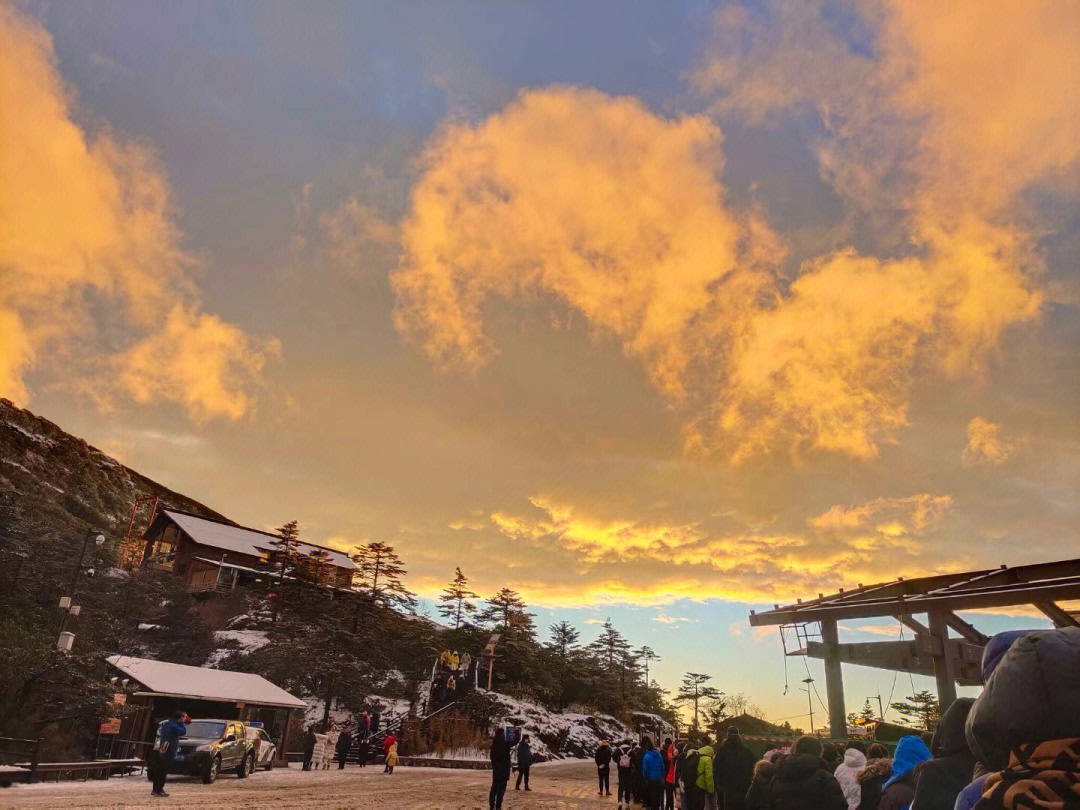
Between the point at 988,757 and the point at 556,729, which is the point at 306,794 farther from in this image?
the point at 556,729

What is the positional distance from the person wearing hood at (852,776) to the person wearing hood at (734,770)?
3569mm

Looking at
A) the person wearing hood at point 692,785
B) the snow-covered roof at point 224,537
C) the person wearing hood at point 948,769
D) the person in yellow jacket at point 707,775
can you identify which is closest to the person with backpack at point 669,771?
the person wearing hood at point 692,785

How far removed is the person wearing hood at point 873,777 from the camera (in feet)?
20.6

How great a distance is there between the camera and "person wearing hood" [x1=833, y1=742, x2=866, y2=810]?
6785 mm

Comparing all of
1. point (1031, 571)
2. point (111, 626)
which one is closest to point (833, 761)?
point (1031, 571)

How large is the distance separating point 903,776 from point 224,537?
67849 mm

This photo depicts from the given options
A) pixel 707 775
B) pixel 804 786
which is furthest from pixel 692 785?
pixel 804 786

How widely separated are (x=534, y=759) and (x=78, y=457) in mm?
73007

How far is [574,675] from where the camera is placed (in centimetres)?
6325

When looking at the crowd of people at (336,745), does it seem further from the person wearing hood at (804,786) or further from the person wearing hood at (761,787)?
the person wearing hood at (804,786)

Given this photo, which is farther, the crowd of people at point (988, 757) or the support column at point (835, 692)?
the support column at point (835, 692)

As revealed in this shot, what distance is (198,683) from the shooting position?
28.5 m

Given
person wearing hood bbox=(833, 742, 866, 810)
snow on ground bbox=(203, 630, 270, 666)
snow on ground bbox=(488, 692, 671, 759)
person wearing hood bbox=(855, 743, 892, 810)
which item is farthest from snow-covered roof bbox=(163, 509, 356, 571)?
person wearing hood bbox=(855, 743, 892, 810)

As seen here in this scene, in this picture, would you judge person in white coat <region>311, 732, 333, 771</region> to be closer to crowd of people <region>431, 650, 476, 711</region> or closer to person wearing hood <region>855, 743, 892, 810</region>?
crowd of people <region>431, 650, 476, 711</region>
